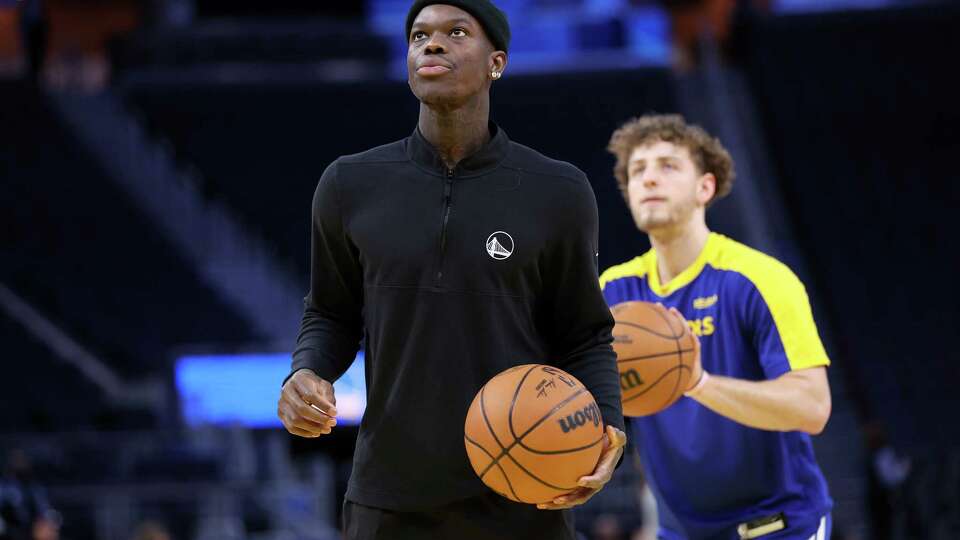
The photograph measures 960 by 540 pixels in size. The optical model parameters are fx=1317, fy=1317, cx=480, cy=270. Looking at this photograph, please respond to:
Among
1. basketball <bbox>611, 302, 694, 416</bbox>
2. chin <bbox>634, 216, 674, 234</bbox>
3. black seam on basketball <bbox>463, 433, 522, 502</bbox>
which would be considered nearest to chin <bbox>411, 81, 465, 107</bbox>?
black seam on basketball <bbox>463, 433, 522, 502</bbox>

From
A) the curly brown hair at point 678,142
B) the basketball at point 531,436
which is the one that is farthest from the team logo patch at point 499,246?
the curly brown hair at point 678,142

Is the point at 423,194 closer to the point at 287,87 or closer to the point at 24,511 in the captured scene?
the point at 24,511

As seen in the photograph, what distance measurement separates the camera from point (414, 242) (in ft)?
9.68

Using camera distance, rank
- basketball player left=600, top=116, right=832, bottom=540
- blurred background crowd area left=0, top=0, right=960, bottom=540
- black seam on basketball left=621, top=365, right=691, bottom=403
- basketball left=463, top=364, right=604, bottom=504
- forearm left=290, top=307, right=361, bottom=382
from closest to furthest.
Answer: basketball left=463, top=364, right=604, bottom=504, forearm left=290, top=307, right=361, bottom=382, black seam on basketball left=621, top=365, right=691, bottom=403, basketball player left=600, top=116, right=832, bottom=540, blurred background crowd area left=0, top=0, right=960, bottom=540

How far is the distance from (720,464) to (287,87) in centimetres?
1979

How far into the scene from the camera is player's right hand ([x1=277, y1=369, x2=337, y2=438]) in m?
2.87

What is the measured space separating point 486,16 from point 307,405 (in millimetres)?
975

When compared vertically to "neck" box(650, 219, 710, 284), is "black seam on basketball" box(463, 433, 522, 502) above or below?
below

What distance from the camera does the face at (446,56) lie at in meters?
2.98

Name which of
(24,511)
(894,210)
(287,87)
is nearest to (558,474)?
(24,511)

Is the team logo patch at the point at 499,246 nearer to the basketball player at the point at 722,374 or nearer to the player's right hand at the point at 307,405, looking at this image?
the player's right hand at the point at 307,405

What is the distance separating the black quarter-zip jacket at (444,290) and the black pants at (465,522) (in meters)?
0.03

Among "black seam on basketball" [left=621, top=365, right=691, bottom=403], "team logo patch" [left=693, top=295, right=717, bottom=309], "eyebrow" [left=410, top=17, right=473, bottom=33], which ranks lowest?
"black seam on basketball" [left=621, top=365, right=691, bottom=403]

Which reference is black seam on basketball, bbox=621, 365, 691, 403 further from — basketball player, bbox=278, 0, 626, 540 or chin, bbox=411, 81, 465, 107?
chin, bbox=411, 81, 465, 107
